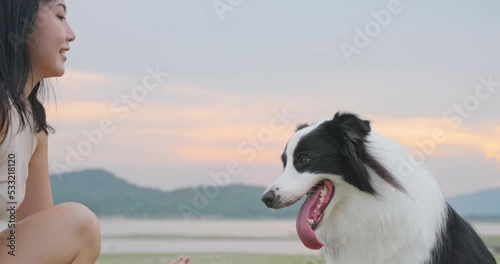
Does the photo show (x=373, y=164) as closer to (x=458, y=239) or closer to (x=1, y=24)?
(x=458, y=239)

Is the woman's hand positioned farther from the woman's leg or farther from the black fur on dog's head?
the black fur on dog's head

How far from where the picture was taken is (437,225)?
4004 millimetres

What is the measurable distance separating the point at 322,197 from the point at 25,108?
6.09 ft

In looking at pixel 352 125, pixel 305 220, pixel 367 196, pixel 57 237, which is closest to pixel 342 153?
pixel 352 125

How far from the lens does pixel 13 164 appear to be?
2.96m

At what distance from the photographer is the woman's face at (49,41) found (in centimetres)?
305

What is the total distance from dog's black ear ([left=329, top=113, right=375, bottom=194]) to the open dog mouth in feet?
0.46

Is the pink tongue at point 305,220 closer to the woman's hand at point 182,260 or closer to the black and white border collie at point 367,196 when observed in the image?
the black and white border collie at point 367,196

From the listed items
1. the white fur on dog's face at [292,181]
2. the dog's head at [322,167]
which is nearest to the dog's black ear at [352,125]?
the dog's head at [322,167]

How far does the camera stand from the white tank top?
115 inches

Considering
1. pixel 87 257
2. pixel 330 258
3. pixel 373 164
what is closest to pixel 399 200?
pixel 373 164

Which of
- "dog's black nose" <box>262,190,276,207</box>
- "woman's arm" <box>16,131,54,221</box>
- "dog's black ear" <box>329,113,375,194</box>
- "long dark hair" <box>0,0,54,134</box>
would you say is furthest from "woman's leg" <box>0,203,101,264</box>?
"dog's black ear" <box>329,113,375,194</box>

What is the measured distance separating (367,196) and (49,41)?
6.76 feet

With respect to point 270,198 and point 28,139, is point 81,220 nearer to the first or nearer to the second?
point 28,139
